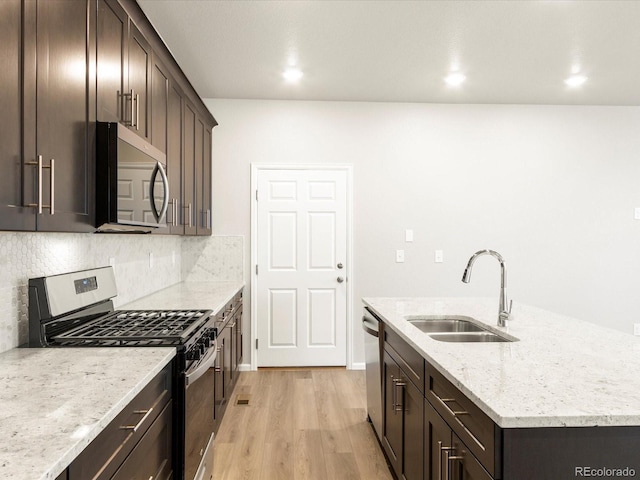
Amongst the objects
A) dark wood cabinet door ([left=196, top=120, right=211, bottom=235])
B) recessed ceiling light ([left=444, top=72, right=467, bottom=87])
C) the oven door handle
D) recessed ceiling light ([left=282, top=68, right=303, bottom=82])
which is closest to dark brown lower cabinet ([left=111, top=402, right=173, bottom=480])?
the oven door handle

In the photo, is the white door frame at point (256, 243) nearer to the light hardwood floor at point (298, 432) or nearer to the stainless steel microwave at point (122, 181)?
the light hardwood floor at point (298, 432)

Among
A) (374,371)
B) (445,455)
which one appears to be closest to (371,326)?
(374,371)

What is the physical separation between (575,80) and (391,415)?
3.24m

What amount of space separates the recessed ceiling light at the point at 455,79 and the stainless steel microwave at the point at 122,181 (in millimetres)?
2646

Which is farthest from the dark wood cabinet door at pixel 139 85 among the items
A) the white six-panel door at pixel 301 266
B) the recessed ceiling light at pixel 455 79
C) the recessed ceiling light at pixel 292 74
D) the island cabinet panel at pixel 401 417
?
the recessed ceiling light at pixel 455 79

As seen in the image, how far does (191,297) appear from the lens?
3.13 meters

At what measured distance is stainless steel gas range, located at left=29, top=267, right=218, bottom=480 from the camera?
175 centimetres

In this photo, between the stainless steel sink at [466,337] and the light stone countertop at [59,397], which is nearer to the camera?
the light stone countertop at [59,397]

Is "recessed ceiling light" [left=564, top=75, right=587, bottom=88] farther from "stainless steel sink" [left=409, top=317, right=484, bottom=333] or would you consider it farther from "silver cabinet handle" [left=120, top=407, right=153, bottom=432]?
"silver cabinet handle" [left=120, top=407, right=153, bottom=432]

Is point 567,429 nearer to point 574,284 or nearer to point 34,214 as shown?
point 34,214

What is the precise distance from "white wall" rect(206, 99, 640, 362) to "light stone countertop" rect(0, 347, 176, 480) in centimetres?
276

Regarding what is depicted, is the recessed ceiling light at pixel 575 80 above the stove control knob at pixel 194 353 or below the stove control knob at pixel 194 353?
above

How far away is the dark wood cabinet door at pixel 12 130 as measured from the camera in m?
1.12

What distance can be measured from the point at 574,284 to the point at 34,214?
4.71 m
